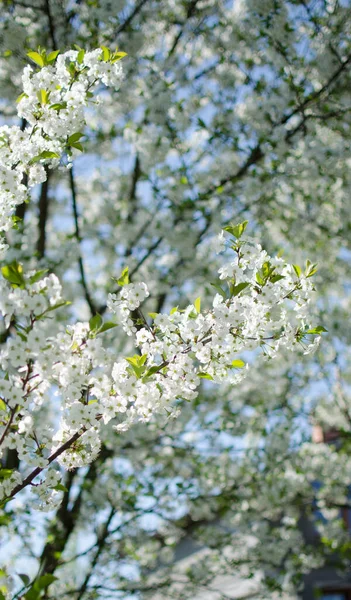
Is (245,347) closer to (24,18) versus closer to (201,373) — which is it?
(201,373)

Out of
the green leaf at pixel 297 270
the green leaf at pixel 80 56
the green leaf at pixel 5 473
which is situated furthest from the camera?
the green leaf at pixel 80 56

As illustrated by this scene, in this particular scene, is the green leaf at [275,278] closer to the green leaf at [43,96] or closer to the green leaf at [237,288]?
the green leaf at [237,288]

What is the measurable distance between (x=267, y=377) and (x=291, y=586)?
2.76 meters

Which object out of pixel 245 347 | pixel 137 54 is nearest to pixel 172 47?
pixel 137 54

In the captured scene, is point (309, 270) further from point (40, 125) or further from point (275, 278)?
point (40, 125)

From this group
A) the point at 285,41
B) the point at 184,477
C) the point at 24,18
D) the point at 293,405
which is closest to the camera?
the point at 285,41

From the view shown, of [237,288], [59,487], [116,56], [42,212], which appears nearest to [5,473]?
[59,487]

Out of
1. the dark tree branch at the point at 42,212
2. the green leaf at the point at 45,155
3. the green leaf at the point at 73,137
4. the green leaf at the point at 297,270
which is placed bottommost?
the green leaf at the point at 297,270

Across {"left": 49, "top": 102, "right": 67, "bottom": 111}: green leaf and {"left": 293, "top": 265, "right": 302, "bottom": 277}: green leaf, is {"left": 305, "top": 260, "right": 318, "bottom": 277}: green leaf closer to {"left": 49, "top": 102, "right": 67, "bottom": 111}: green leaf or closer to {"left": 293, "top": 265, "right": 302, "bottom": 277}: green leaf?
{"left": 293, "top": 265, "right": 302, "bottom": 277}: green leaf

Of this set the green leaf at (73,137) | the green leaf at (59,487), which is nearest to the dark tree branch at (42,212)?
the green leaf at (73,137)

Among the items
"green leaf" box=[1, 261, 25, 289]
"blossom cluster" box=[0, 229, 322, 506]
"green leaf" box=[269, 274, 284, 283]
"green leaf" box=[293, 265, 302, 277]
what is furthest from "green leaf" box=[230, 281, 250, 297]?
"green leaf" box=[1, 261, 25, 289]

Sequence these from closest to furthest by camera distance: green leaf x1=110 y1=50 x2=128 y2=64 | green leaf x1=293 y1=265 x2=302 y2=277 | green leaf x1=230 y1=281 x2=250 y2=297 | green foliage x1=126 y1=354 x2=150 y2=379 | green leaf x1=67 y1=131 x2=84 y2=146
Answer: green foliage x1=126 y1=354 x2=150 y2=379, green leaf x1=230 y1=281 x2=250 y2=297, green leaf x1=293 y1=265 x2=302 y2=277, green leaf x1=67 y1=131 x2=84 y2=146, green leaf x1=110 y1=50 x2=128 y2=64

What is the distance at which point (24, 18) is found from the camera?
18.5 ft

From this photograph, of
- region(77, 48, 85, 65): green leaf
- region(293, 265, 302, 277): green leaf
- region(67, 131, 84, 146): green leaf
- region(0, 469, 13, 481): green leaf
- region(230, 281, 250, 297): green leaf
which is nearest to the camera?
region(0, 469, 13, 481): green leaf
